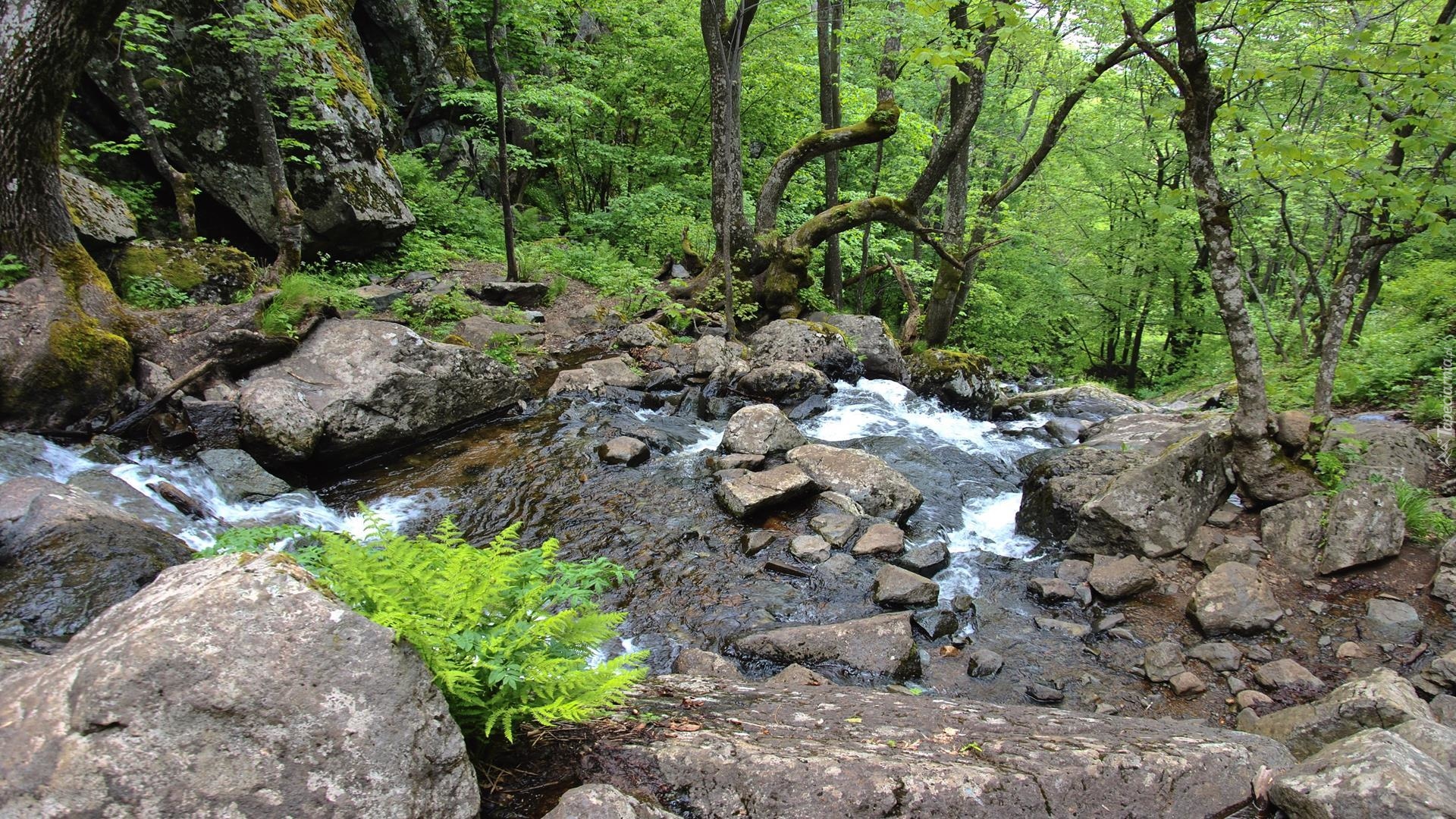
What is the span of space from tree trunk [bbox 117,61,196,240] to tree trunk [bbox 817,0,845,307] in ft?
41.7

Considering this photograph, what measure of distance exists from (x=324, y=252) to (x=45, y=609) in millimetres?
10574

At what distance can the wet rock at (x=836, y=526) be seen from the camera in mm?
7336

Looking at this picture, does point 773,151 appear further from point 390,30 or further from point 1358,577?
point 1358,577

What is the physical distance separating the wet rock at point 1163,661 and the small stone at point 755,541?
11.9 feet

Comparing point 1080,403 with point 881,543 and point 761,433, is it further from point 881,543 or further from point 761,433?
point 881,543

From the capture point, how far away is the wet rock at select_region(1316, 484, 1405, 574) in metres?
5.91

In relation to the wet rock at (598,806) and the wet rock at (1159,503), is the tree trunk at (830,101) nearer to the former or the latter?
the wet rock at (1159,503)

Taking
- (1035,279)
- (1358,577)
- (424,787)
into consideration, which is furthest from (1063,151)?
(424,787)

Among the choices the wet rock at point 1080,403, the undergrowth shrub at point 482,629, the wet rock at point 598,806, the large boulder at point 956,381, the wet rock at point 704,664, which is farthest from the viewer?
the wet rock at point 1080,403

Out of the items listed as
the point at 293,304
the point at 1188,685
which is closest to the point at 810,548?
the point at 1188,685

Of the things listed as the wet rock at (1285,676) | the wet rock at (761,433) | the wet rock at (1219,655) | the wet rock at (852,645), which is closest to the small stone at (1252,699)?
the wet rock at (1285,676)

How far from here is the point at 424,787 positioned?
194 centimetres

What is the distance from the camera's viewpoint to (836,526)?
24.5 ft

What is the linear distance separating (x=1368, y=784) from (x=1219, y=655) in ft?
11.3
